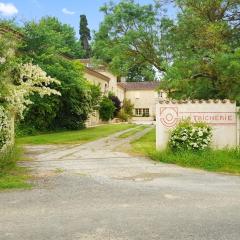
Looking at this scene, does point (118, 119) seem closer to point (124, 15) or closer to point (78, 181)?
point (124, 15)

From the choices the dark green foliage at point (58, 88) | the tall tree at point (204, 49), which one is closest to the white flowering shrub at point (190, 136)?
the tall tree at point (204, 49)

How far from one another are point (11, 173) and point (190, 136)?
236 inches

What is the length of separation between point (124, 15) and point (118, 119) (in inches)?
1342

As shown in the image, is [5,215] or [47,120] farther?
[47,120]

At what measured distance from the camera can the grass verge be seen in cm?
1009

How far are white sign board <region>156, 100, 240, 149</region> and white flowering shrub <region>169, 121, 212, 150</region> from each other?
712 mm

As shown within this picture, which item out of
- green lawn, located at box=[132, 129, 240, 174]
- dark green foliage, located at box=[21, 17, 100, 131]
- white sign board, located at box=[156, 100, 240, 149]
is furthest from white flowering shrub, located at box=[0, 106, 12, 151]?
dark green foliage, located at box=[21, 17, 100, 131]

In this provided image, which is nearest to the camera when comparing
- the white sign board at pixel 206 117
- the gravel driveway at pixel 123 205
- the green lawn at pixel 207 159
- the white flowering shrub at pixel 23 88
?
the gravel driveway at pixel 123 205

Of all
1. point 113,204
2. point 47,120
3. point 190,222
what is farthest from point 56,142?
point 190,222

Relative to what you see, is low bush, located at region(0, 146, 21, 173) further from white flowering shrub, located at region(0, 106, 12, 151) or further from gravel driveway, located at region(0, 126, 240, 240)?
gravel driveway, located at region(0, 126, 240, 240)

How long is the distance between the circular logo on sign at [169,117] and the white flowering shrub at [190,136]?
74cm

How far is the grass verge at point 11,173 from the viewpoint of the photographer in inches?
397

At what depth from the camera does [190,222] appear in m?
6.90

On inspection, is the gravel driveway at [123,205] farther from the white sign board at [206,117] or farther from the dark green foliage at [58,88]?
the dark green foliage at [58,88]
